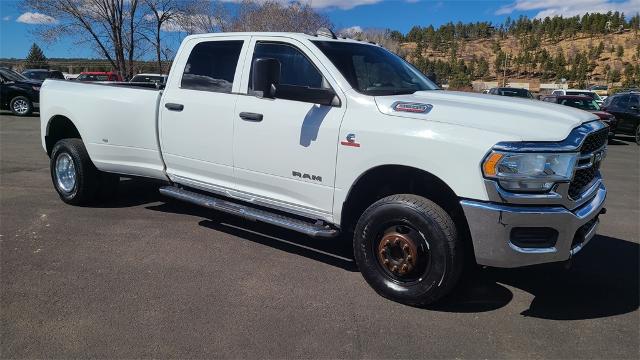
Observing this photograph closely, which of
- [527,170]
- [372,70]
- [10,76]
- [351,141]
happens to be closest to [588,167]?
[527,170]

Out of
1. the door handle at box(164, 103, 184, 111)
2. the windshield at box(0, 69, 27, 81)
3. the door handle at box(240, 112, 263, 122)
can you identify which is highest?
the windshield at box(0, 69, 27, 81)

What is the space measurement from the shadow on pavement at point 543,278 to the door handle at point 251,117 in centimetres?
135

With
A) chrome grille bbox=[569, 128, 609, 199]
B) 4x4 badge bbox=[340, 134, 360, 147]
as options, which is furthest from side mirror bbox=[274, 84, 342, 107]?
chrome grille bbox=[569, 128, 609, 199]

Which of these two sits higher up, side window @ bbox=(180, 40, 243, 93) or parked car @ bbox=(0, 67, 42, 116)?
side window @ bbox=(180, 40, 243, 93)

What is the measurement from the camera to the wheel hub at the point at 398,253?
12.4 feet

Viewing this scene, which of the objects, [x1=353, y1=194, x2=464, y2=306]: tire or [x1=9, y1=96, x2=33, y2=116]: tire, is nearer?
[x1=353, y1=194, x2=464, y2=306]: tire

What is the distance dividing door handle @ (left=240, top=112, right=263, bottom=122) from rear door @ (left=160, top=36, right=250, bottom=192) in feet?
0.46

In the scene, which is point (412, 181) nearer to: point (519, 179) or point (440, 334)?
point (519, 179)

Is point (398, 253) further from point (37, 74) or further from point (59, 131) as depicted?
point (37, 74)

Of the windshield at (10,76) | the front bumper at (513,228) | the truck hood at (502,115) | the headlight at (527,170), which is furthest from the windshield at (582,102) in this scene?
the windshield at (10,76)

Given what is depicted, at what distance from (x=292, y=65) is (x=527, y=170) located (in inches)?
88.7

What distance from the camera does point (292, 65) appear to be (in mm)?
4609

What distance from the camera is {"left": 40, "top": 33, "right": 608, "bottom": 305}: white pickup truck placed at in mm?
3391

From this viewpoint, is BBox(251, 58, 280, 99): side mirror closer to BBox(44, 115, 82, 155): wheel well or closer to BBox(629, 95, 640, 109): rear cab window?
BBox(44, 115, 82, 155): wheel well
